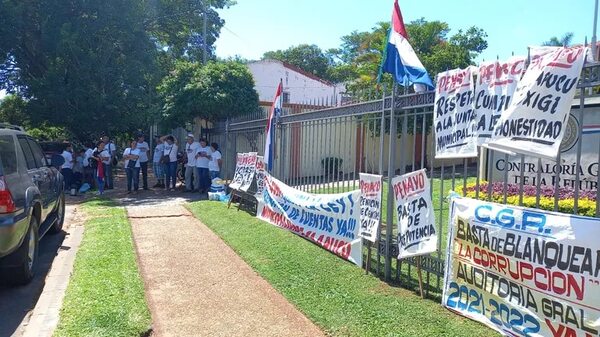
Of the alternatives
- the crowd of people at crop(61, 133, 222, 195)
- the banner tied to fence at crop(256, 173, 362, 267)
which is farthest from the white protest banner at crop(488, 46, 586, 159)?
the crowd of people at crop(61, 133, 222, 195)

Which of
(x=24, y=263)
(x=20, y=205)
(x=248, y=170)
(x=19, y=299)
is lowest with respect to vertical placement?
(x=19, y=299)

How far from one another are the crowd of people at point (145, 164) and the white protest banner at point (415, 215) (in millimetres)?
8545

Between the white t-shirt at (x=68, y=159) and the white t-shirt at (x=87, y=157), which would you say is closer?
the white t-shirt at (x=68, y=159)

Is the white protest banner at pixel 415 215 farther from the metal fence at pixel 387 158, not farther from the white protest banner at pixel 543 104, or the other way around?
the white protest banner at pixel 543 104

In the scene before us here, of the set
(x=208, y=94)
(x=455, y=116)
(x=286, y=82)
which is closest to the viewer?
(x=455, y=116)

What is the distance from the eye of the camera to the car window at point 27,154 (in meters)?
6.89

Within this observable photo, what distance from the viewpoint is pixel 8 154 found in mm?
5949

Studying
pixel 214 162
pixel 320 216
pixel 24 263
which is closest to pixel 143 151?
pixel 214 162

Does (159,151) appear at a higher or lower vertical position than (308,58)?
lower

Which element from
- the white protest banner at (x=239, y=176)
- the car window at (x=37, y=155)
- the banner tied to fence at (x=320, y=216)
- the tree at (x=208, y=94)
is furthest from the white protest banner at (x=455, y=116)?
the tree at (x=208, y=94)

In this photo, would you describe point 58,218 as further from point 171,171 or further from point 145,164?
point 171,171

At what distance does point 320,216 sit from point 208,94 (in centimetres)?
999

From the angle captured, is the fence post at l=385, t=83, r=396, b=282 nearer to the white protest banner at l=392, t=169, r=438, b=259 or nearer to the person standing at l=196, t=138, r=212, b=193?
the white protest banner at l=392, t=169, r=438, b=259

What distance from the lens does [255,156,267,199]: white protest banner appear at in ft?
33.5
